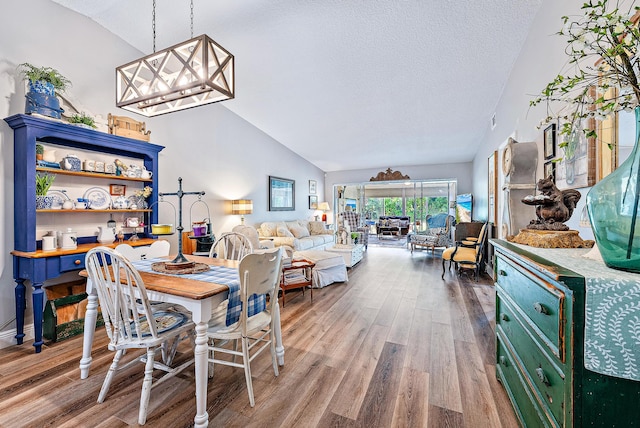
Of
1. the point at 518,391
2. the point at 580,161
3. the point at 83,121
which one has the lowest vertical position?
the point at 518,391

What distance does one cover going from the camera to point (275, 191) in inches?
263

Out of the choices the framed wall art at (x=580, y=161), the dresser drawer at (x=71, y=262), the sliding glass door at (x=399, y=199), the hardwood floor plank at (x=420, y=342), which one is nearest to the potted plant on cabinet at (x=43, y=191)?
the dresser drawer at (x=71, y=262)

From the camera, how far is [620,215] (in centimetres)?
86

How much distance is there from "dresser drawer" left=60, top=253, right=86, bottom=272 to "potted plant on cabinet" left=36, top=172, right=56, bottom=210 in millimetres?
554

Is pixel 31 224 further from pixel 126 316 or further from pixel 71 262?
pixel 126 316

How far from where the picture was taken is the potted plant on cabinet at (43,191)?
265 centimetres

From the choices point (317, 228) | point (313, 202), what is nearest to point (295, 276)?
point (317, 228)

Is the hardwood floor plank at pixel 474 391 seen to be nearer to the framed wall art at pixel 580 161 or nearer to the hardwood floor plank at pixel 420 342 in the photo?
the hardwood floor plank at pixel 420 342

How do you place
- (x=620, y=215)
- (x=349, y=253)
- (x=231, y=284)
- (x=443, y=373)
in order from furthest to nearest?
(x=349, y=253) < (x=443, y=373) < (x=231, y=284) < (x=620, y=215)

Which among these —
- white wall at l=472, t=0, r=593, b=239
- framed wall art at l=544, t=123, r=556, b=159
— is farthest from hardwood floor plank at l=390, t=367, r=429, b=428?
framed wall art at l=544, t=123, r=556, b=159

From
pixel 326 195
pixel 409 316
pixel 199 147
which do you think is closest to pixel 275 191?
pixel 199 147

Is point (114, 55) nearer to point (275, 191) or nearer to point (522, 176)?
point (275, 191)

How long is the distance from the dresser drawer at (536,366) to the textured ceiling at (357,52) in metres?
2.83

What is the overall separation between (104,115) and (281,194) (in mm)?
4047
